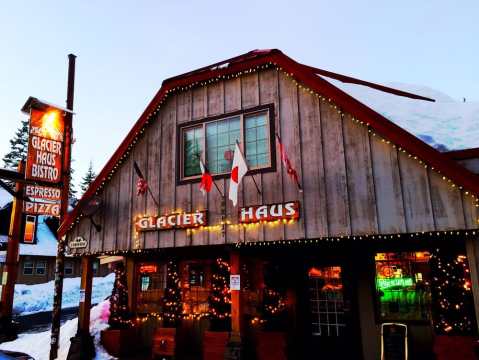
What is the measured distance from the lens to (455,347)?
790 centimetres

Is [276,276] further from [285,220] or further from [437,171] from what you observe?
[437,171]

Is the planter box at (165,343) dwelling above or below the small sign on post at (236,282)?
below

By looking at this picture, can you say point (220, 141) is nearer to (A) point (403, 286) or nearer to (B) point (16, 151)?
(A) point (403, 286)

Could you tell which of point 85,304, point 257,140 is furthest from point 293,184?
point 85,304

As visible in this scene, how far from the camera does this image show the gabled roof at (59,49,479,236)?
7.45 m

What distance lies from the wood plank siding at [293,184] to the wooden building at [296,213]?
0.09 ft

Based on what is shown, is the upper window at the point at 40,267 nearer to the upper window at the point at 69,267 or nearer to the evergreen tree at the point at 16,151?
the upper window at the point at 69,267

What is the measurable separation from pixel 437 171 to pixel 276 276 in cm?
563

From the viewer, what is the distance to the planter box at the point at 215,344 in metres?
10.4

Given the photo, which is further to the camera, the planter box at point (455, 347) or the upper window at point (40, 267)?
the upper window at point (40, 267)

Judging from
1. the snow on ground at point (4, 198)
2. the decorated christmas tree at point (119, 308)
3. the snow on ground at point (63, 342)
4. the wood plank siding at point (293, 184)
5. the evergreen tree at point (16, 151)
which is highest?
the evergreen tree at point (16, 151)

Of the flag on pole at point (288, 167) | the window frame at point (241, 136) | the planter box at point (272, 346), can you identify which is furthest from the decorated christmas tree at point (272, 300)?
the flag on pole at point (288, 167)

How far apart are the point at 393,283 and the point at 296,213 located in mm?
3766

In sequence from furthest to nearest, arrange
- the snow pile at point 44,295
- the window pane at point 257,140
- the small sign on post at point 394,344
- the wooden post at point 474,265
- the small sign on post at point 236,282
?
the snow pile at point 44,295 → the window pane at point 257,140 → the small sign on post at point 236,282 → the small sign on post at point 394,344 → the wooden post at point 474,265
